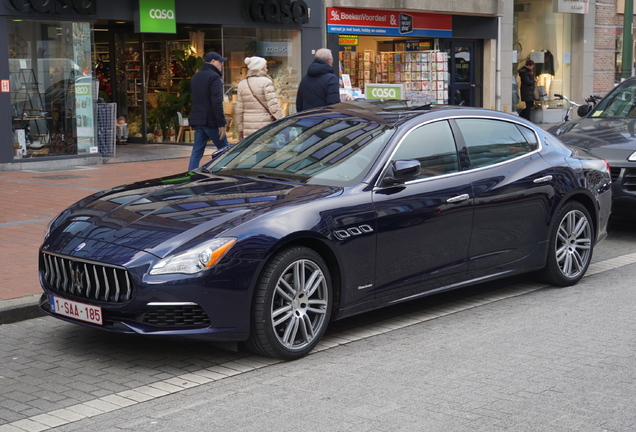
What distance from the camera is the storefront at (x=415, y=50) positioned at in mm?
22375

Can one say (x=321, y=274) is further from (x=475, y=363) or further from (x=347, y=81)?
(x=347, y=81)

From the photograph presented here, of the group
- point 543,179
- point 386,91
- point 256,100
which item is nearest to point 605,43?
point 386,91

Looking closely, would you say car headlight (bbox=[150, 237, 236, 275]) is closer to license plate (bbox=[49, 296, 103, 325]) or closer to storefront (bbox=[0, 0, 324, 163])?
Answer: license plate (bbox=[49, 296, 103, 325])

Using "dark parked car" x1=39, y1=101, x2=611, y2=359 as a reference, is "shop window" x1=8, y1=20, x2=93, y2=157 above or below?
above

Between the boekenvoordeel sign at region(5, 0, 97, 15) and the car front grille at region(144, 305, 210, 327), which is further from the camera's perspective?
the boekenvoordeel sign at region(5, 0, 97, 15)

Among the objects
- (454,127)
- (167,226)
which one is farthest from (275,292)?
(454,127)

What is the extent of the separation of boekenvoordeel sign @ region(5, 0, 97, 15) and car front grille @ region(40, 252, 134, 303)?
11.2 metres

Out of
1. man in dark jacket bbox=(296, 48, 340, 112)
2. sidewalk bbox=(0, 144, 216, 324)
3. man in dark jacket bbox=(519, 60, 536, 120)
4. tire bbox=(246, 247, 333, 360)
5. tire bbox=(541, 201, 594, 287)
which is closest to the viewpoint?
tire bbox=(246, 247, 333, 360)

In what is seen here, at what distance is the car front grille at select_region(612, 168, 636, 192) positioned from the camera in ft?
32.5

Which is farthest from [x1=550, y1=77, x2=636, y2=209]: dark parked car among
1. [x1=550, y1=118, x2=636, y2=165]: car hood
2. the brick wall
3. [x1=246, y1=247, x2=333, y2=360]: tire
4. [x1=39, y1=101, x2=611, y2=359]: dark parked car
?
the brick wall

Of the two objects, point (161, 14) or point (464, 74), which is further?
point (464, 74)

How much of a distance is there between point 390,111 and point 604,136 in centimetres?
464

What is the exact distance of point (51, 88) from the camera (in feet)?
54.8

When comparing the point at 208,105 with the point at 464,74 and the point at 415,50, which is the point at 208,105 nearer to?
the point at 415,50
